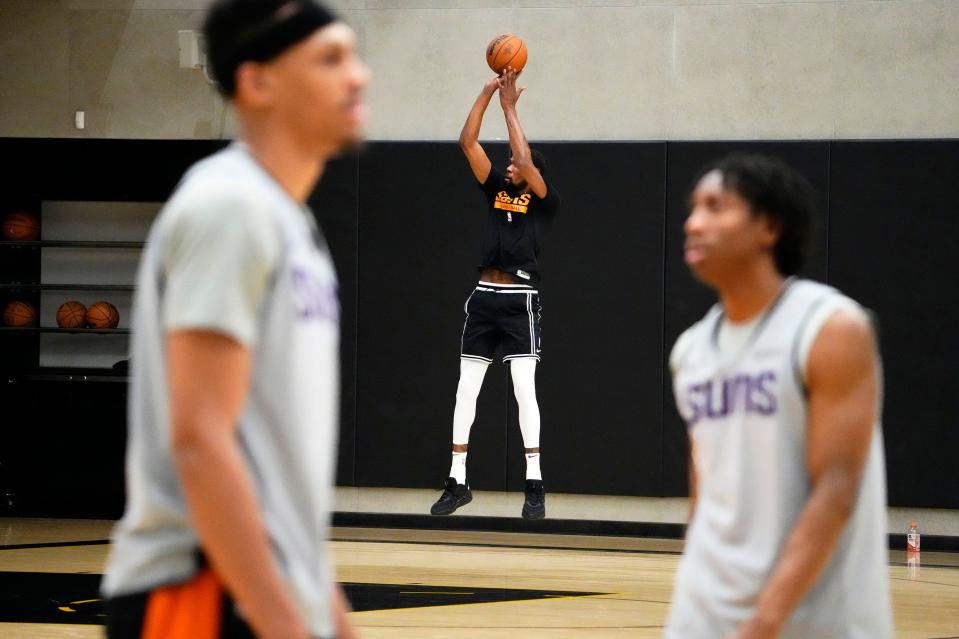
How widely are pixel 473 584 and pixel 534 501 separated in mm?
1164

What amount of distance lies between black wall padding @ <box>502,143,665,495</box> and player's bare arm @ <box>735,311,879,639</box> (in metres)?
6.18

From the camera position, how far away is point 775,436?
5.61 feet

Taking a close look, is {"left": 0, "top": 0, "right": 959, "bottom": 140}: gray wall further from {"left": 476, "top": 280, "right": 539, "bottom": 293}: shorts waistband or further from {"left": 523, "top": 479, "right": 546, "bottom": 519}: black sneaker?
{"left": 523, "top": 479, "right": 546, "bottom": 519}: black sneaker

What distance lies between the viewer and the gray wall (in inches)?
301

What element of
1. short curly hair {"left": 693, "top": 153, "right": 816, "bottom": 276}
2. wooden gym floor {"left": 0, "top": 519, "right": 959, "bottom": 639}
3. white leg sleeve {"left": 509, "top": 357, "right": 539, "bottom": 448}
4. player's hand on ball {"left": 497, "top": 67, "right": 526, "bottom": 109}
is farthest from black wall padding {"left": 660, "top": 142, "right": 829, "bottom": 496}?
short curly hair {"left": 693, "top": 153, "right": 816, "bottom": 276}

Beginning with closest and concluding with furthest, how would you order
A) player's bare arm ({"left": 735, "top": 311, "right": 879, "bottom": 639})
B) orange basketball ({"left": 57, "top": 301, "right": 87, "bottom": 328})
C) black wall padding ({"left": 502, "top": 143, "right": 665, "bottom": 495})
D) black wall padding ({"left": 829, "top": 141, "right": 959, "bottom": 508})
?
1. player's bare arm ({"left": 735, "top": 311, "right": 879, "bottom": 639})
2. black wall padding ({"left": 829, "top": 141, "right": 959, "bottom": 508})
3. black wall padding ({"left": 502, "top": 143, "right": 665, "bottom": 495})
4. orange basketball ({"left": 57, "top": 301, "right": 87, "bottom": 328})

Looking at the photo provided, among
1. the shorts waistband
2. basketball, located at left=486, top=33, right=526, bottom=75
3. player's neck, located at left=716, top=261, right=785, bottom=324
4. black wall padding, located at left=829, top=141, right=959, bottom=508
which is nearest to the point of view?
player's neck, located at left=716, top=261, right=785, bottom=324

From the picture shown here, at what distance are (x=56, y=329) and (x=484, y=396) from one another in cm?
299

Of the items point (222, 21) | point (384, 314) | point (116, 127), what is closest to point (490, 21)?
point (384, 314)

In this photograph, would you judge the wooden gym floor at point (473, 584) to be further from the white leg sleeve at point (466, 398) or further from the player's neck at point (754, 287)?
the player's neck at point (754, 287)

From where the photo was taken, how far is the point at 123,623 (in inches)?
49.0

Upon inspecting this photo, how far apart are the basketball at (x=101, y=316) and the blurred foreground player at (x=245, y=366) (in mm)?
7558

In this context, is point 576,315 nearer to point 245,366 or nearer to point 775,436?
point 775,436

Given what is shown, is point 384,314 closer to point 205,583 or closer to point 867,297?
point 867,297
